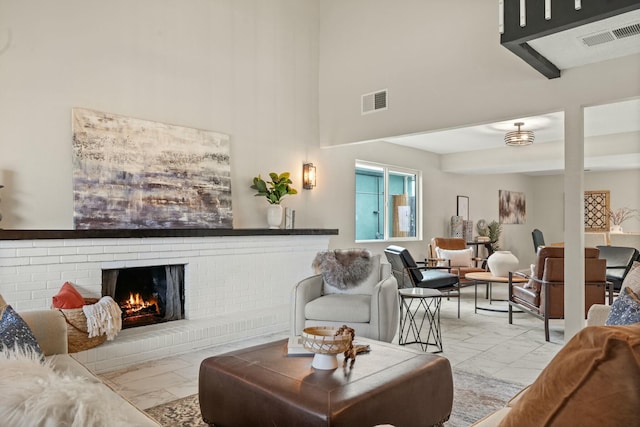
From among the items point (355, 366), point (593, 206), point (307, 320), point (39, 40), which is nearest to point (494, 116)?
point (307, 320)

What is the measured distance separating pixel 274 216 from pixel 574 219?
123 inches

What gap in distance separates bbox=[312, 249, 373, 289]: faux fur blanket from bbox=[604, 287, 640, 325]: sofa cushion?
2373 mm

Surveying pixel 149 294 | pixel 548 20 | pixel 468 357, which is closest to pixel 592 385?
pixel 548 20

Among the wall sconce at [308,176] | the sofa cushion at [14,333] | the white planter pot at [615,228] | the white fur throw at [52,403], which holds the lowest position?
the sofa cushion at [14,333]

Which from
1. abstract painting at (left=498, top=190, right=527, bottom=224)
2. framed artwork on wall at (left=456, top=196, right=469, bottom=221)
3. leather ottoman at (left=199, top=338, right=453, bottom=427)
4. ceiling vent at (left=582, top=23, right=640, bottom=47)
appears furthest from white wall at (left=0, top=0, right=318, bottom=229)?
abstract painting at (left=498, top=190, right=527, bottom=224)

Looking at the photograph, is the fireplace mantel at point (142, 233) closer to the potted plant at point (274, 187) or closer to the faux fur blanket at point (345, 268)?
the potted plant at point (274, 187)

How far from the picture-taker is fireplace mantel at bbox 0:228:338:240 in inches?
132

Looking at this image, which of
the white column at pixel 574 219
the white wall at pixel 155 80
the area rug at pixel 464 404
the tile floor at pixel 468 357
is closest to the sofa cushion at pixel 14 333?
the area rug at pixel 464 404

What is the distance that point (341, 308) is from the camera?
371cm

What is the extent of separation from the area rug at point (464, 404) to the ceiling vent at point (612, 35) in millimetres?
2607

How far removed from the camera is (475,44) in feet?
14.8

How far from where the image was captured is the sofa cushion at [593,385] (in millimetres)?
708

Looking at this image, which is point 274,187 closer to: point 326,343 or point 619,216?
point 326,343

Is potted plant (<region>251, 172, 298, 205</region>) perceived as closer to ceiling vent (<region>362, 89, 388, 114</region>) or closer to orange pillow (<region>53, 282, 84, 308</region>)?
ceiling vent (<region>362, 89, 388, 114</region>)
